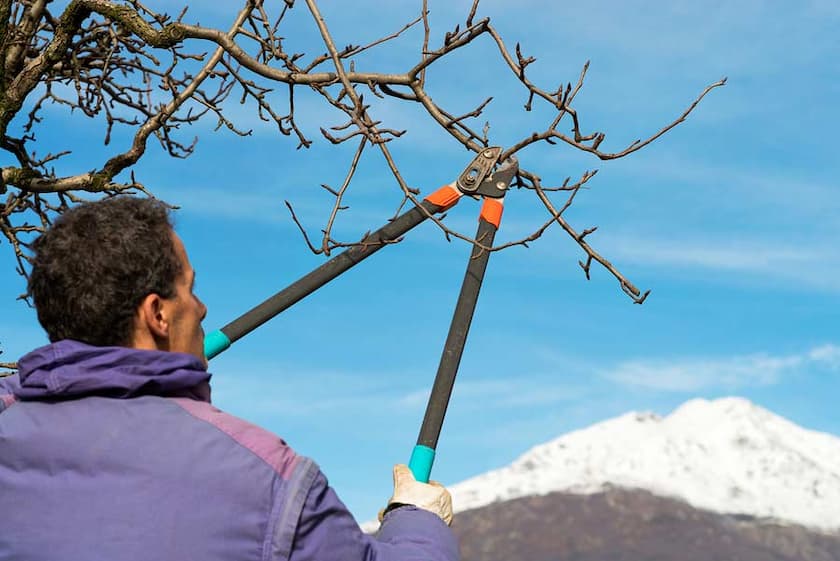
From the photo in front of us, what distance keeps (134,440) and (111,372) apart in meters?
0.16

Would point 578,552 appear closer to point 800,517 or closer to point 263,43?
point 800,517

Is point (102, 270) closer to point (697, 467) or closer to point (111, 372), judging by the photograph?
point (111, 372)

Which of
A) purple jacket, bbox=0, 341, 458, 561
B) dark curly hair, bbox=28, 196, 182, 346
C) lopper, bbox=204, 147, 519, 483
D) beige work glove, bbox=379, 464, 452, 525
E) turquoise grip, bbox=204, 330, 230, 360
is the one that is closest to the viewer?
purple jacket, bbox=0, 341, 458, 561

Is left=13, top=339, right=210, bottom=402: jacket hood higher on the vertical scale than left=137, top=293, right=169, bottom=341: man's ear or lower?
lower

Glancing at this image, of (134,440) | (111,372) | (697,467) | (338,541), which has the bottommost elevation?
(338,541)

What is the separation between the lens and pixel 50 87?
26.5ft

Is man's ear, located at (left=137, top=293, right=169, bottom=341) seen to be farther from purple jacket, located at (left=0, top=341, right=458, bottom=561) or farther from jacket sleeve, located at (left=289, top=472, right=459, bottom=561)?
jacket sleeve, located at (left=289, top=472, right=459, bottom=561)

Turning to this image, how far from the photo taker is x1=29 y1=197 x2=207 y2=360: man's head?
2344 mm

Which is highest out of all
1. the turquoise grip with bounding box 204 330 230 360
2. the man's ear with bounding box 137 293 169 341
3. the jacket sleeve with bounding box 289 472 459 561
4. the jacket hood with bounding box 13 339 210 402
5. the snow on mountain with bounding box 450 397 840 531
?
the snow on mountain with bounding box 450 397 840 531

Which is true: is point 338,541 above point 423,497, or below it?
below

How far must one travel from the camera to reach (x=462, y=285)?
3736mm

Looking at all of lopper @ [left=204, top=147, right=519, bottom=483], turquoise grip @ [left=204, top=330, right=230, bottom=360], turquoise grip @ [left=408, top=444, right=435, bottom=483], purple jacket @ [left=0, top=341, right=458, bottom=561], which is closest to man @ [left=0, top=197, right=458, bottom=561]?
purple jacket @ [left=0, top=341, right=458, bottom=561]

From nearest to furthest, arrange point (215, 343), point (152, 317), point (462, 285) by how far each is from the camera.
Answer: point (152, 317), point (462, 285), point (215, 343)

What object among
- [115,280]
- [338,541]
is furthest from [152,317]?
[338,541]
